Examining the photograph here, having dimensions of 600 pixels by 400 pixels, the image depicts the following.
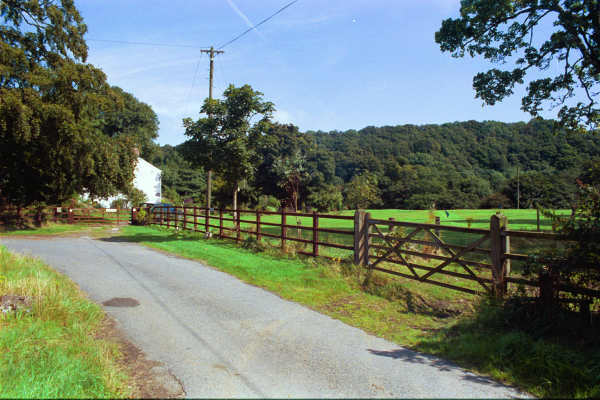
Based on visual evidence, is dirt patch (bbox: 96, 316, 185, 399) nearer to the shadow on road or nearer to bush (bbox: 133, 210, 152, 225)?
the shadow on road

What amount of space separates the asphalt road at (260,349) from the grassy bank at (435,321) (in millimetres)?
333

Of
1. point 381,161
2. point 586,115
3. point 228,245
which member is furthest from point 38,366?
point 381,161

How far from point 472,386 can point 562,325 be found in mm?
1899

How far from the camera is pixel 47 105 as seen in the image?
17.5m

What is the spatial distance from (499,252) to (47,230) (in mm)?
22542

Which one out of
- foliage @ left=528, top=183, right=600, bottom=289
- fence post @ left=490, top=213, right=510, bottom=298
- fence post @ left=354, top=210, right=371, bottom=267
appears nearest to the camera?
foliage @ left=528, top=183, right=600, bottom=289

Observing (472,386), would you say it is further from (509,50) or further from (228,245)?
(509,50)

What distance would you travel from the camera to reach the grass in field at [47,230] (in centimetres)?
2023

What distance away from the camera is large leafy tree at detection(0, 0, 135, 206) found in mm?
17359

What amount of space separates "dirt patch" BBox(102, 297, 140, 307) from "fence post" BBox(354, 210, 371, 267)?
15.9 ft

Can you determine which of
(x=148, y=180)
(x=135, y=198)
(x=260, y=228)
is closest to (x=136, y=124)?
(x=148, y=180)

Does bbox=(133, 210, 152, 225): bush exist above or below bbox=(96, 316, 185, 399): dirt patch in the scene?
above

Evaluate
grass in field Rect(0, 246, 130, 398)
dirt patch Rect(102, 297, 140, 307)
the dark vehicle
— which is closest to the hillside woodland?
the dark vehicle

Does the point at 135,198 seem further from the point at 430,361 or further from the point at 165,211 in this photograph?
the point at 430,361
